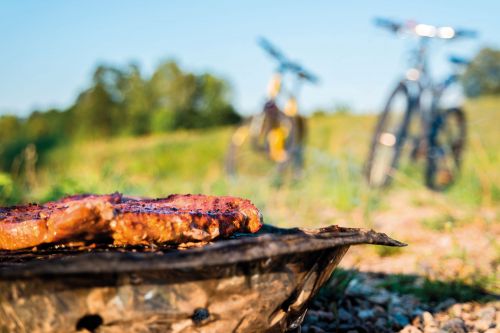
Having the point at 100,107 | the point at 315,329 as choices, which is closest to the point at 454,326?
the point at 315,329

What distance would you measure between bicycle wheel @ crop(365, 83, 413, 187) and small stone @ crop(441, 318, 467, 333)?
14.6ft

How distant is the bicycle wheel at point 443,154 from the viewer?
7.52m

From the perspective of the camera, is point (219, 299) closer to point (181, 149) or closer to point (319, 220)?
point (319, 220)

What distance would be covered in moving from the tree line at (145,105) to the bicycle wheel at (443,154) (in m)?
36.9

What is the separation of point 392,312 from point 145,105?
4487 centimetres

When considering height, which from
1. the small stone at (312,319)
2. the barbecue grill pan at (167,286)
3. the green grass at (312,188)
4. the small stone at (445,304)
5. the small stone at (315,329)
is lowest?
the small stone at (445,304)

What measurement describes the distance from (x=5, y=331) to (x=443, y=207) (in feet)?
15.3

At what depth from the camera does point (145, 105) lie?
4631 cm

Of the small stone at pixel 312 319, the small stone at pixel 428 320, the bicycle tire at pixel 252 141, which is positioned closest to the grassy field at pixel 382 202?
the small stone at pixel 428 320

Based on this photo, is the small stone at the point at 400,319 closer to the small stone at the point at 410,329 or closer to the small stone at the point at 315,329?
the small stone at the point at 410,329

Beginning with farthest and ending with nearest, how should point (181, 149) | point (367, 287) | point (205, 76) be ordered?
point (205, 76) < point (181, 149) < point (367, 287)

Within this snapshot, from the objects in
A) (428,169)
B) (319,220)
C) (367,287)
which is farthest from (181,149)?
(367,287)

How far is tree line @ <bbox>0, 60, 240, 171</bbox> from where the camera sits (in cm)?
4384

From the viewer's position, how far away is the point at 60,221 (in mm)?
1589
